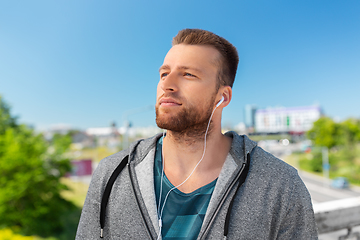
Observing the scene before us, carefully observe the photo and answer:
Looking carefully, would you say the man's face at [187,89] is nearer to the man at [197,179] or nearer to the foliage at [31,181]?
the man at [197,179]

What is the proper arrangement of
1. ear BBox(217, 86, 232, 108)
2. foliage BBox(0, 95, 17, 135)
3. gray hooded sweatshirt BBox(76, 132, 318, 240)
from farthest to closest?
→ foliage BBox(0, 95, 17, 135) < ear BBox(217, 86, 232, 108) < gray hooded sweatshirt BBox(76, 132, 318, 240)

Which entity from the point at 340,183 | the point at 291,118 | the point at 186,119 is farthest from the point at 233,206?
the point at 340,183

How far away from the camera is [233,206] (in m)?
1.23

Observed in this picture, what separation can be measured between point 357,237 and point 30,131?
22.4 meters

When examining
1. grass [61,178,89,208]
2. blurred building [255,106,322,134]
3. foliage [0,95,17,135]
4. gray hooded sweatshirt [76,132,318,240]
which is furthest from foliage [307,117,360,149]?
foliage [0,95,17,135]

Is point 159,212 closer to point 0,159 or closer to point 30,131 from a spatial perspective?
point 0,159

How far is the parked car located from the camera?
2942cm

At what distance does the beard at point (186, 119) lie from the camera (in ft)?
4.21

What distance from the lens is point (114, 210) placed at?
1273 millimetres

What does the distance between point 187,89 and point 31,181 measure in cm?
1899

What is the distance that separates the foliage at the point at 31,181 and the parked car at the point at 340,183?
30790 mm

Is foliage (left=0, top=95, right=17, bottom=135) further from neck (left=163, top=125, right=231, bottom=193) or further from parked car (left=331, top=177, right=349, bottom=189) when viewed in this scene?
parked car (left=331, top=177, right=349, bottom=189)

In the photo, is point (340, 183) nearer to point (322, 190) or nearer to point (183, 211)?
point (322, 190)

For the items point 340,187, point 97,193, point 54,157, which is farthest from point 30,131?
point 340,187
